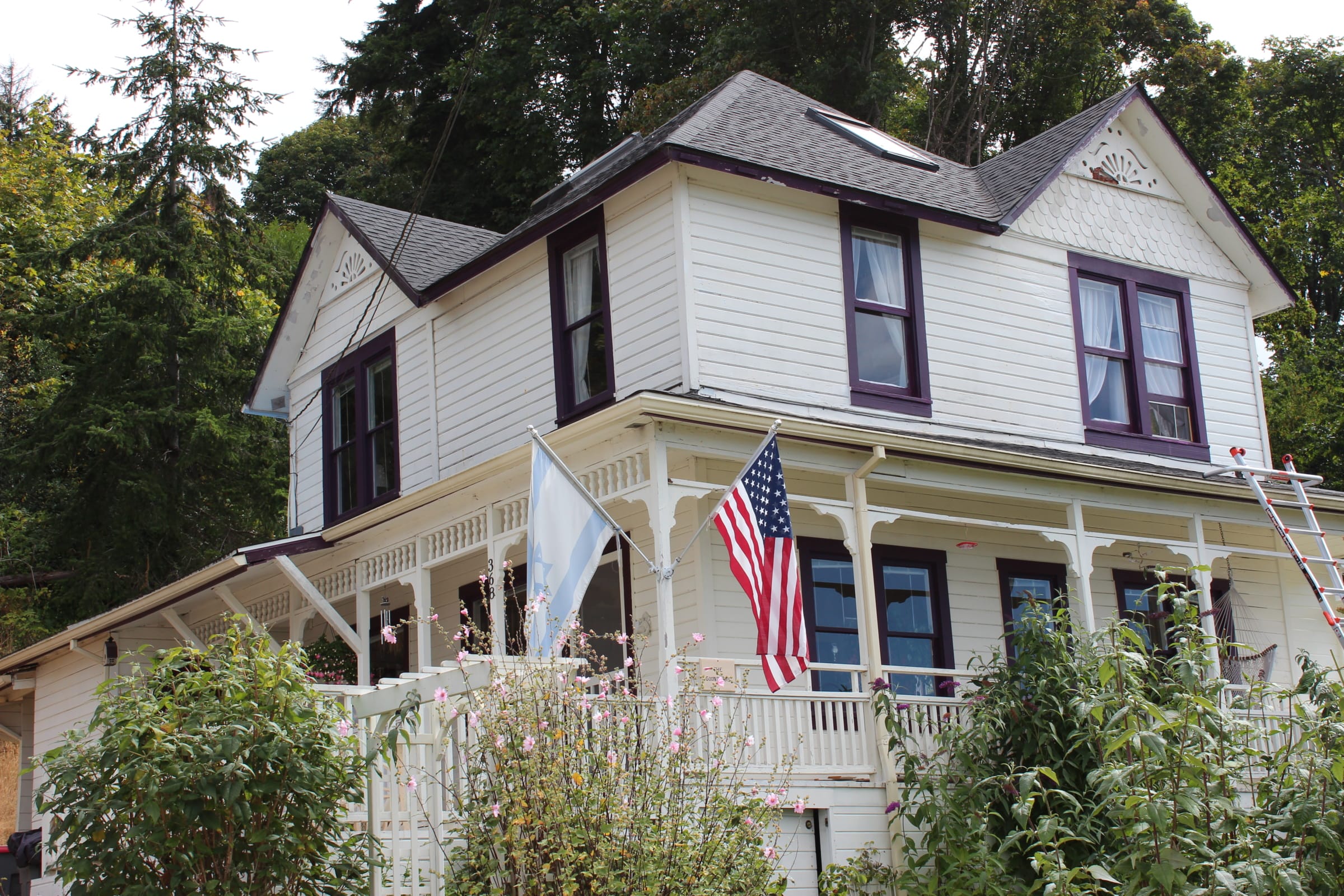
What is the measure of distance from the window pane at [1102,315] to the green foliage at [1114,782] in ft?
18.0

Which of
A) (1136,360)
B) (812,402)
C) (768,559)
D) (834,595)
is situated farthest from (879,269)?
(768,559)

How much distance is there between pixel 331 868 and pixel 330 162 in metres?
42.5

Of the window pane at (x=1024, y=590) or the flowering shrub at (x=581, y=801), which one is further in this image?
the window pane at (x=1024, y=590)

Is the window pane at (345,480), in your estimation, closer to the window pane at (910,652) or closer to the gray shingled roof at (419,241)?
the gray shingled roof at (419,241)

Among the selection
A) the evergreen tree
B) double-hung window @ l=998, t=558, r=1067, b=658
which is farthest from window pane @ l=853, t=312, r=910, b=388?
the evergreen tree

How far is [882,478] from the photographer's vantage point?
39.9ft

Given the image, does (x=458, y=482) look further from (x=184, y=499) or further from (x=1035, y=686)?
(x=184, y=499)

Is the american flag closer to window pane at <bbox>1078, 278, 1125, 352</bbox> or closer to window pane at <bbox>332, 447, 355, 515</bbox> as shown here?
window pane at <bbox>1078, 278, 1125, 352</bbox>

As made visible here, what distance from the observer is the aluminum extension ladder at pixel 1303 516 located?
12.8 metres

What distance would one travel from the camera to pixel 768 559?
33.2ft

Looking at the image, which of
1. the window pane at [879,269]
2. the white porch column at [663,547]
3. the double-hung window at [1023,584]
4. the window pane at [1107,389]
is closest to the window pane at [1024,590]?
the double-hung window at [1023,584]

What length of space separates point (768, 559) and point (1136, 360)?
7.79m

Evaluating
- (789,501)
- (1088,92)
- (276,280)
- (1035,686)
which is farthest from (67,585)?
(1088,92)

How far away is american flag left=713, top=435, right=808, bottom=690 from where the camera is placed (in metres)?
9.88
